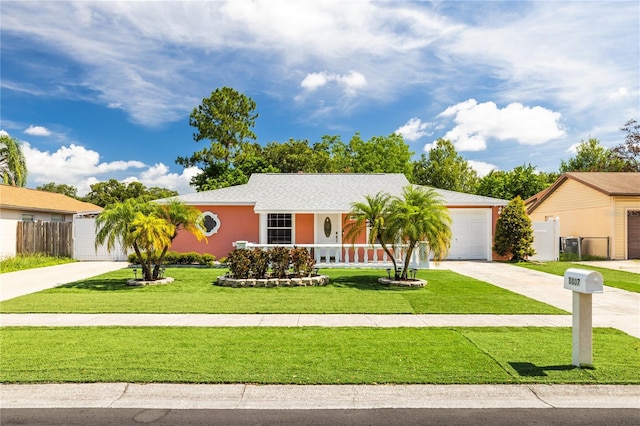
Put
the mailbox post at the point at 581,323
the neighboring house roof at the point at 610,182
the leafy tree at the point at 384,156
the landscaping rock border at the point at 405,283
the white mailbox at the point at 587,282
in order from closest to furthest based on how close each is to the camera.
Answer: the white mailbox at the point at 587,282
the mailbox post at the point at 581,323
the landscaping rock border at the point at 405,283
the neighboring house roof at the point at 610,182
the leafy tree at the point at 384,156

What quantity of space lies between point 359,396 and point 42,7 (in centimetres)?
1288

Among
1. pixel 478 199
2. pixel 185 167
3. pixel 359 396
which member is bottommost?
pixel 359 396

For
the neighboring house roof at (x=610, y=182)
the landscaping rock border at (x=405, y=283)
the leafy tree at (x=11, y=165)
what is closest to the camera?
the landscaping rock border at (x=405, y=283)

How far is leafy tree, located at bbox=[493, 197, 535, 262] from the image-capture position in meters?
20.3

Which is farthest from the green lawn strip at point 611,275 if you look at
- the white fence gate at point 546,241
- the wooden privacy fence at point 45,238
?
the wooden privacy fence at point 45,238

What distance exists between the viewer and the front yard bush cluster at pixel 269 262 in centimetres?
1382

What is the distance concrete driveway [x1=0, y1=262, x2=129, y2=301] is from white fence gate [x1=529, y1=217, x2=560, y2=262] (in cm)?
1980

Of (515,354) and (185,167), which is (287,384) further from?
(185,167)

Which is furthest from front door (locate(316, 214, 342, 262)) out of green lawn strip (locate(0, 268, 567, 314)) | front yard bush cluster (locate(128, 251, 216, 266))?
green lawn strip (locate(0, 268, 567, 314))

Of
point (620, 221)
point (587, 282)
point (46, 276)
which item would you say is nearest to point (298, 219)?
point (46, 276)

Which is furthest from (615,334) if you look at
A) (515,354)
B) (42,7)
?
(42,7)

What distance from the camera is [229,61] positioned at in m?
17.5

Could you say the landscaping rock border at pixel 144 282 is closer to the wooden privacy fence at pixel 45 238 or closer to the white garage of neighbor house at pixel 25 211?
the white garage of neighbor house at pixel 25 211

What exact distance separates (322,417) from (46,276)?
49.7 feet
